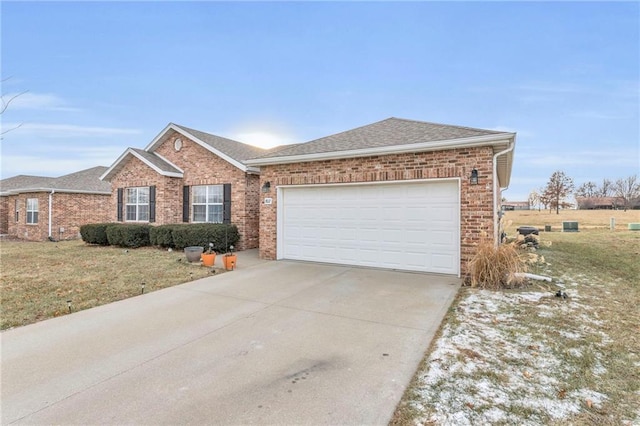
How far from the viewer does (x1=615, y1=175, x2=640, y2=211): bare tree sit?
178 feet

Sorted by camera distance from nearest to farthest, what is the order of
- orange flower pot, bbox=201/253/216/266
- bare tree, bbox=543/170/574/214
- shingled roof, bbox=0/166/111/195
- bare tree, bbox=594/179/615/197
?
1. orange flower pot, bbox=201/253/216/266
2. shingled roof, bbox=0/166/111/195
3. bare tree, bbox=543/170/574/214
4. bare tree, bbox=594/179/615/197

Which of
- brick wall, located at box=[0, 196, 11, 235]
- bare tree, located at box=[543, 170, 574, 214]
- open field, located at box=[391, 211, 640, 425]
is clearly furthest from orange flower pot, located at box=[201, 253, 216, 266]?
bare tree, located at box=[543, 170, 574, 214]

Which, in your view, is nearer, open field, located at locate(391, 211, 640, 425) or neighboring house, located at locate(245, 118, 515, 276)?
open field, located at locate(391, 211, 640, 425)

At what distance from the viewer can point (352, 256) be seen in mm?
8680

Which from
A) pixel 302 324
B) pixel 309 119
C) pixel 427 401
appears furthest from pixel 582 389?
pixel 309 119

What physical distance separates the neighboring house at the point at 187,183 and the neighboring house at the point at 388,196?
2.47 metres

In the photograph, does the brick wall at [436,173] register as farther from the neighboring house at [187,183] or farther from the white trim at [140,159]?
the white trim at [140,159]

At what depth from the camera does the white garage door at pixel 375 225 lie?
7.48m

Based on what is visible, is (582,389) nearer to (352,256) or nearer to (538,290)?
(538,290)

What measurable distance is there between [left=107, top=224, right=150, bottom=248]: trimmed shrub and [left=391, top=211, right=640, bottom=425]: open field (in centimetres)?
1237

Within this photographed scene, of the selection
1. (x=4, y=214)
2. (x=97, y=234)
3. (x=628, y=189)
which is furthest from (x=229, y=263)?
(x=628, y=189)

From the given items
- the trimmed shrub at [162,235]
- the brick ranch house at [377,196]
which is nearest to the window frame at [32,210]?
the trimmed shrub at [162,235]

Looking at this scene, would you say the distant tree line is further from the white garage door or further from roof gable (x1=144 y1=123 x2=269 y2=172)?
the white garage door

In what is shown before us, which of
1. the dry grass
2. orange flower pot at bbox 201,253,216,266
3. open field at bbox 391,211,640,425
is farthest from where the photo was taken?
orange flower pot at bbox 201,253,216,266
